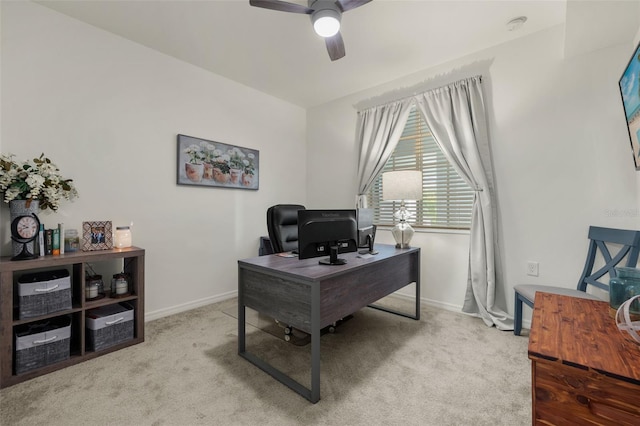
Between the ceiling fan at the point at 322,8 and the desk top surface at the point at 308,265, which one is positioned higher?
the ceiling fan at the point at 322,8

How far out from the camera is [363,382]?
69.4 inches

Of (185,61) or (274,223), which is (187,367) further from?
(185,61)

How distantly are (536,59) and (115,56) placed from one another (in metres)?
3.81

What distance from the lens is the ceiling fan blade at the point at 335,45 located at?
7.08 ft

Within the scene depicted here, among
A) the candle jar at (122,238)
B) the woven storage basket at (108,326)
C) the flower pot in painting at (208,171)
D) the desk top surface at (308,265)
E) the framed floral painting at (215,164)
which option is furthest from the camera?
the flower pot in painting at (208,171)

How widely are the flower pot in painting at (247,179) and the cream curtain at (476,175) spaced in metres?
2.34

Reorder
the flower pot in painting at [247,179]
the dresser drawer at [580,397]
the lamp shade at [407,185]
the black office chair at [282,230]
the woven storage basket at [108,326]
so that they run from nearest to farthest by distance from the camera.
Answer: the dresser drawer at [580,397], the woven storage basket at [108,326], the black office chair at [282,230], the lamp shade at [407,185], the flower pot in painting at [247,179]

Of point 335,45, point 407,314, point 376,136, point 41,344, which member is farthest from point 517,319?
point 41,344

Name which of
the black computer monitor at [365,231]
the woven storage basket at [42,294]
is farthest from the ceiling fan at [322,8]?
the woven storage basket at [42,294]

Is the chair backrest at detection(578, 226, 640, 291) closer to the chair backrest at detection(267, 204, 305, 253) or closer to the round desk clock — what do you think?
the chair backrest at detection(267, 204, 305, 253)

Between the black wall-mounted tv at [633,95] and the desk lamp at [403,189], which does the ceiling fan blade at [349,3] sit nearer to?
the desk lamp at [403,189]

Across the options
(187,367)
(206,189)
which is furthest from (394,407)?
(206,189)

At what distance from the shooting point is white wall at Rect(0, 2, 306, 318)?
2145mm

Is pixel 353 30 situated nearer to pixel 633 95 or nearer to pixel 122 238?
pixel 633 95
